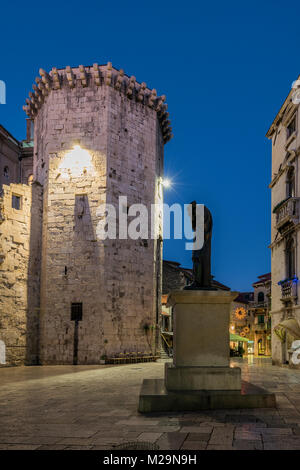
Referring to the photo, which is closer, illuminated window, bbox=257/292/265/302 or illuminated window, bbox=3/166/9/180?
illuminated window, bbox=3/166/9/180

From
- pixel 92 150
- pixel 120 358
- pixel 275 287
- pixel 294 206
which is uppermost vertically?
pixel 92 150

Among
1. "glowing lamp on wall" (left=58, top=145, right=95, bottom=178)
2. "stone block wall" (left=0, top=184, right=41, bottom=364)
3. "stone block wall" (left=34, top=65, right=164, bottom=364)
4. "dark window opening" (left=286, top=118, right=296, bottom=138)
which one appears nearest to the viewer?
"stone block wall" (left=0, top=184, right=41, bottom=364)

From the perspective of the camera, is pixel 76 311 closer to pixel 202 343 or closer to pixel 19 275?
pixel 19 275

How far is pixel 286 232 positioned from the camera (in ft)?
67.9

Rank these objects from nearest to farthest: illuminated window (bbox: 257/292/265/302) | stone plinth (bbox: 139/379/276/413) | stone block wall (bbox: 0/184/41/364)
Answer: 1. stone plinth (bbox: 139/379/276/413)
2. stone block wall (bbox: 0/184/41/364)
3. illuminated window (bbox: 257/292/265/302)

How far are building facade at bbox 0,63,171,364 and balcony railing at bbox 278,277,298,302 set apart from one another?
668 cm

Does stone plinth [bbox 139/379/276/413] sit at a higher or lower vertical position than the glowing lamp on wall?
lower

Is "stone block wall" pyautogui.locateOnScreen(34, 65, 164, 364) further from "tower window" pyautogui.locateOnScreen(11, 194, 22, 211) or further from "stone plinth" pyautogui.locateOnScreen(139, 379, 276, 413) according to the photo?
"stone plinth" pyautogui.locateOnScreen(139, 379, 276, 413)

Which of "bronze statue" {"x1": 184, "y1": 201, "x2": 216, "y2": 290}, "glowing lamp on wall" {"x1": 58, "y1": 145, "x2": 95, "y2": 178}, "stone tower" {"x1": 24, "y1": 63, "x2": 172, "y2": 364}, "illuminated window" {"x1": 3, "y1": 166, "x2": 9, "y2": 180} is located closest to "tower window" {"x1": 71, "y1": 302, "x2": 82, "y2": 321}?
"stone tower" {"x1": 24, "y1": 63, "x2": 172, "y2": 364}

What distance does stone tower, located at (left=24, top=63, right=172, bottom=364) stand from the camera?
20.7m

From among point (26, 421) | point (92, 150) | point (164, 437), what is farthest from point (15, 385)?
point (92, 150)

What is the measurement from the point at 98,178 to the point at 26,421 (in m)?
16.1

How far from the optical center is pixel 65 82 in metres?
22.7
